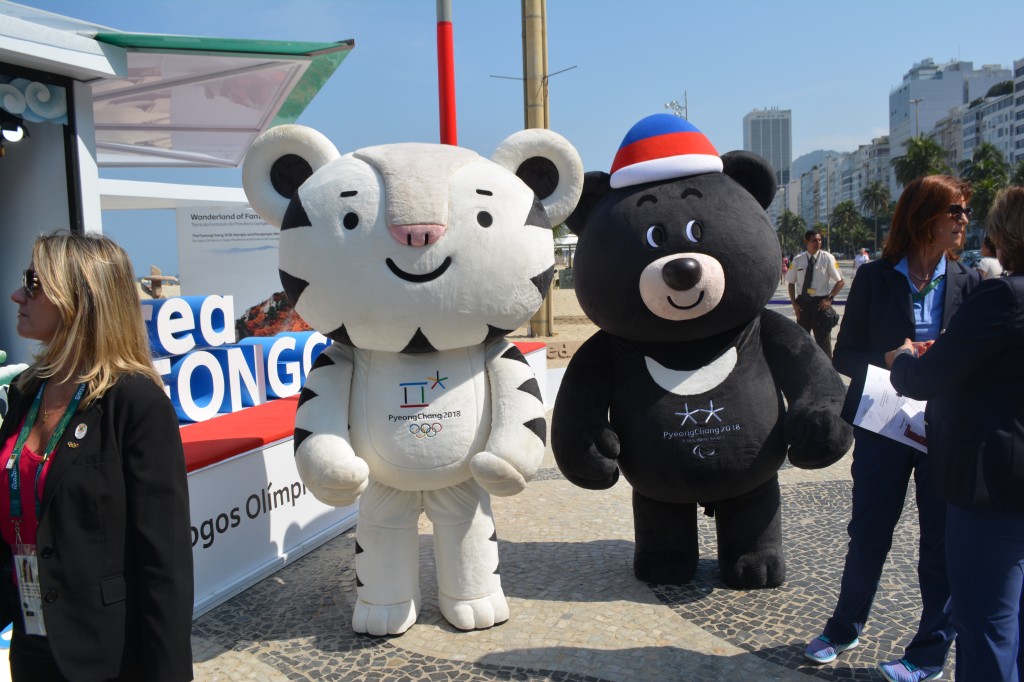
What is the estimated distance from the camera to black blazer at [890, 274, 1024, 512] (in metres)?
2.04

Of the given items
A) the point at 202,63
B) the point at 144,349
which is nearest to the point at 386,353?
the point at 144,349

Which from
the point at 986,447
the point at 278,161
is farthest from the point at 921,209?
the point at 278,161

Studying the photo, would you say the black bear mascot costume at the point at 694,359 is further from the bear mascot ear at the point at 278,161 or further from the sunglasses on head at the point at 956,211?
the bear mascot ear at the point at 278,161

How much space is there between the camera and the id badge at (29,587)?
1.78 m

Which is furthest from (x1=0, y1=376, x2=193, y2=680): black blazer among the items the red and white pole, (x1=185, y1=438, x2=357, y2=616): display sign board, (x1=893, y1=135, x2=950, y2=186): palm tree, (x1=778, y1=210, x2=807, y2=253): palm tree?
(x1=778, y1=210, x2=807, y2=253): palm tree

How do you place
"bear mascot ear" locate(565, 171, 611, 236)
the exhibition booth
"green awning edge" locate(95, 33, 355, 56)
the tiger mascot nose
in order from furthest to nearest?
1. "green awning edge" locate(95, 33, 355, 56)
2. the exhibition booth
3. "bear mascot ear" locate(565, 171, 611, 236)
4. the tiger mascot nose

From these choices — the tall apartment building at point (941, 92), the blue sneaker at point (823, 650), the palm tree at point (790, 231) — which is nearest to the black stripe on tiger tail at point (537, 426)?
the blue sneaker at point (823, 650)

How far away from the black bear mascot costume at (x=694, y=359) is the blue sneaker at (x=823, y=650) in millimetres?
656

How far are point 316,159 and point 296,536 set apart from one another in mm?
2130

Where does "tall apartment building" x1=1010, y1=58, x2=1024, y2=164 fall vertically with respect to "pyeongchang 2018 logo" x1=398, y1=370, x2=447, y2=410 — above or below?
above

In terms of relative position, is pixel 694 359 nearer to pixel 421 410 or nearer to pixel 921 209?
pixel 921 209

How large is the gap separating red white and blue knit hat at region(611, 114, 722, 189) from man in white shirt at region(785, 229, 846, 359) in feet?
20.2

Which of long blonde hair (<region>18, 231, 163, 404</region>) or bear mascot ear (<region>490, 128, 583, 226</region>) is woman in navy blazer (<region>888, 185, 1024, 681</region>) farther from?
long blonde hair (<region>18, 231, 163, 404</region>)

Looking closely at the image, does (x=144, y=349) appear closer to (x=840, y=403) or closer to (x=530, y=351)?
(x=840, y=403)
